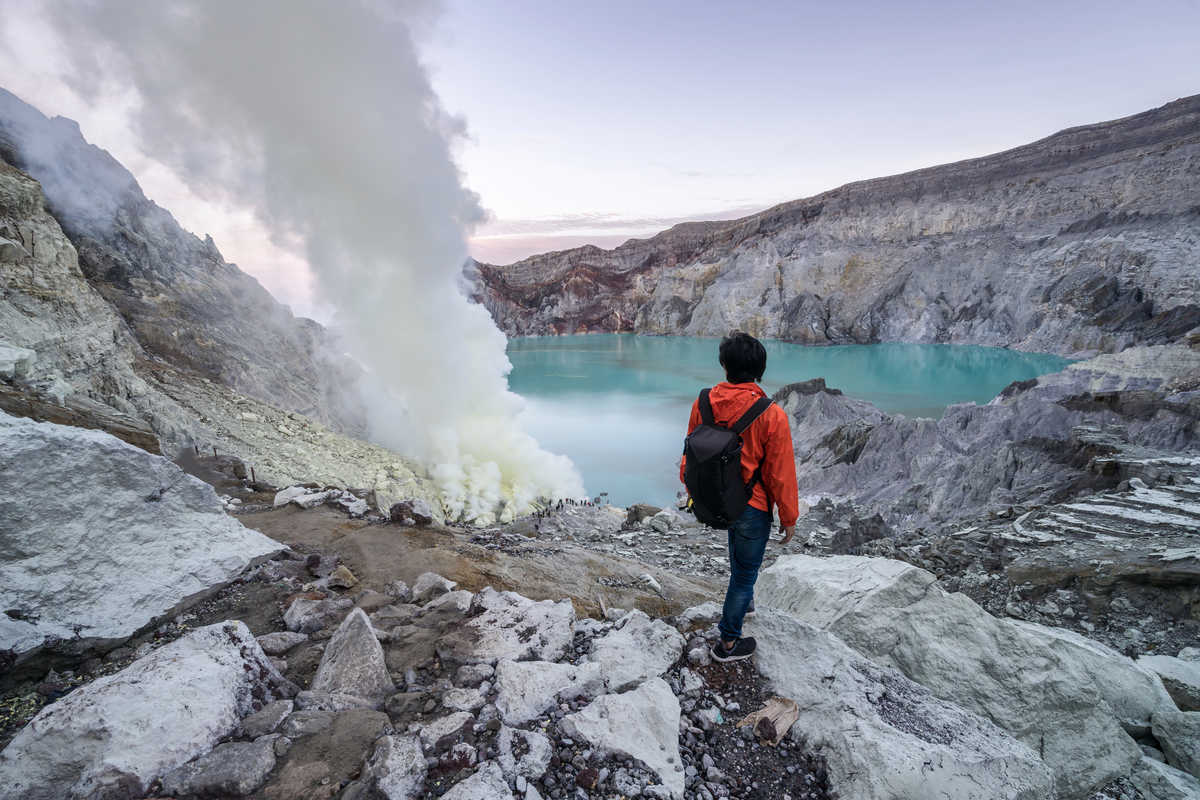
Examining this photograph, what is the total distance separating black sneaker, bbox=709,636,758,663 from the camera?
10.5 feet

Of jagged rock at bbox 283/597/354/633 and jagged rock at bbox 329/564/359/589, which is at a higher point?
jagged rock at bbox 283/597/354/633

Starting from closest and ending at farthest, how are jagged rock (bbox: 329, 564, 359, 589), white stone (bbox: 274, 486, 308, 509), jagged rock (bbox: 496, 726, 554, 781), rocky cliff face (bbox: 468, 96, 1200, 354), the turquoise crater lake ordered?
1. jagged rock (bbox: 496, 726, 554, 781)
2. jagged rock (bbox: 329, 564, 359, 589)
3. white stone (bbox: 274, 486, 308, 509)
4. the turquoise crater lake
5. rocky cliff face (bbox: 468, 96, 1200, 354)

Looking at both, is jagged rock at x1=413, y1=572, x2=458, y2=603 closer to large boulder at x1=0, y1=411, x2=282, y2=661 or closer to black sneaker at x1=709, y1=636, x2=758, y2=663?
large boulder at x1=0, y1=411, x2=282, y2=661

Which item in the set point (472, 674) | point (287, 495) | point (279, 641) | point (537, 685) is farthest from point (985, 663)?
point (287, 495)

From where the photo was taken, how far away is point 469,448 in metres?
20.8

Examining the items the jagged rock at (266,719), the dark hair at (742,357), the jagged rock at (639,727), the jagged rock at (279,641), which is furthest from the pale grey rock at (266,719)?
the dark hair at (742,357)

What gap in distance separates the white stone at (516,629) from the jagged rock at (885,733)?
131cm

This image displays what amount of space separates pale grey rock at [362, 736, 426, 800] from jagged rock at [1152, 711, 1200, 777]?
14.2 ft

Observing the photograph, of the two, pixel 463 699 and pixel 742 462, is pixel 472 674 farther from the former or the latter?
pixel 742 462

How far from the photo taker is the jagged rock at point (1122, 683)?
3320 mm

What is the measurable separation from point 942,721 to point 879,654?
842 mm

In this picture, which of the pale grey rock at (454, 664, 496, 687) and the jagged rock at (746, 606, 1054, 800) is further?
the pale grey rock at (454, 664, 496, 687)

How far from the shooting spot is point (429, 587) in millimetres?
4453

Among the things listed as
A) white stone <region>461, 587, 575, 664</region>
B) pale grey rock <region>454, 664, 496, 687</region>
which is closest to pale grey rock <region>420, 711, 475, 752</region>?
pale grey rock <region>454, 664, 496, 687</region>
